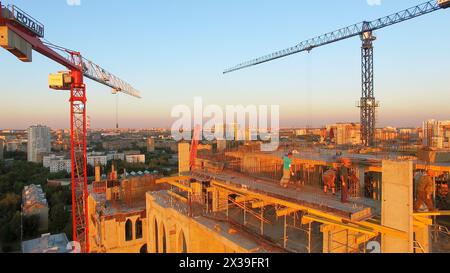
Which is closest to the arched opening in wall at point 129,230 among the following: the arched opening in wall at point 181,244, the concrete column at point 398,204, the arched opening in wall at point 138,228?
the arched opening in wall at point 138,228

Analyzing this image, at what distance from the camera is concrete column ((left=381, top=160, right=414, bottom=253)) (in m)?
6.45

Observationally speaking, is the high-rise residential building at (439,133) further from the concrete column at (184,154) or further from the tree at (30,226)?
the tree at (30,226)

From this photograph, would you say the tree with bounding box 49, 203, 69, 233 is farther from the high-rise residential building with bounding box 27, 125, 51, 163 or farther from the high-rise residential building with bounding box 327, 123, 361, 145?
the high-rise residential building with bounding box 27, 125, 51, 163

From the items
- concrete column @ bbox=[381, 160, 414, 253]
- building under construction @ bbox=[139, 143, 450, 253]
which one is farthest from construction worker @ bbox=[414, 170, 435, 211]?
concrete column @ bbox=[381, 160, 414, 253]

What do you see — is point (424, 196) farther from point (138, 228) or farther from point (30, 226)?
point (30, 226)

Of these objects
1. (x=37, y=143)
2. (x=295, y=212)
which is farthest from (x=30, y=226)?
(x=37, y=143)

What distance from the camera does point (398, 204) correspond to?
664 centimetres

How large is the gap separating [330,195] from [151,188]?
54.2 feet

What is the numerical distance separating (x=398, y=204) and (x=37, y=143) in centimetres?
9060

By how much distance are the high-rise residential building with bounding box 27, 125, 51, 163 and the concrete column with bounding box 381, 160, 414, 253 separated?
83668 mm

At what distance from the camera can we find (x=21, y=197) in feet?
126

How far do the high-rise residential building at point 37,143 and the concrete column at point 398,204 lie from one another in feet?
275

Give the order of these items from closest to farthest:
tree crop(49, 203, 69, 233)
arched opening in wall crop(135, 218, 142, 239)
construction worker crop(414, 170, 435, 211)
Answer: construction worker crop(414, 170, 435, 211)
arched opening in wall crop(135, 218, 142, 239)
tree crop(49, 203, 69, 233)

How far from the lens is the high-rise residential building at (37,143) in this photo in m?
74.7
